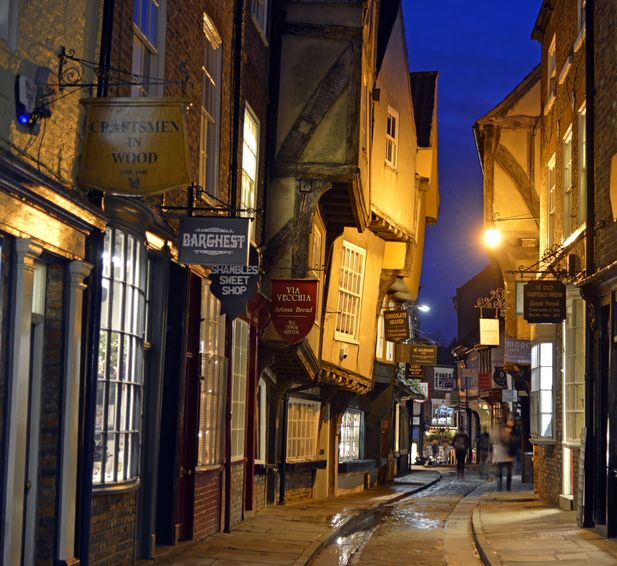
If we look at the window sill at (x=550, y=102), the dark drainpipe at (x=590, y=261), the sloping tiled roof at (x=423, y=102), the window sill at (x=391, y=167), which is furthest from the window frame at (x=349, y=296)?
the sloping tiled roof at (x=423, y=102)

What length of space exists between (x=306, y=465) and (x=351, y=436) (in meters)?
6.16

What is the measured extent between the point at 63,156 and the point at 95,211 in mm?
637

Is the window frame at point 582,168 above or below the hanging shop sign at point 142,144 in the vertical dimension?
above

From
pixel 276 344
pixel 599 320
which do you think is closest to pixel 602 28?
pixel 599 320

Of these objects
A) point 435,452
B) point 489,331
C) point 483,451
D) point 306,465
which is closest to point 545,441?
point 306,465

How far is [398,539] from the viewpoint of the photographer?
42.7 ft

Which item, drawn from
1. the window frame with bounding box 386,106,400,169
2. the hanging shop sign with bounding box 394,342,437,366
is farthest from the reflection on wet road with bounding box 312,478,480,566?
the hanging shop sign with bounding box 394,342,437,366

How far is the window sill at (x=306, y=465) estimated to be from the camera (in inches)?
701

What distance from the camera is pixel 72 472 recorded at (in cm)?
727

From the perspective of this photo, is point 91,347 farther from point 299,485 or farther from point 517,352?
point 517,352

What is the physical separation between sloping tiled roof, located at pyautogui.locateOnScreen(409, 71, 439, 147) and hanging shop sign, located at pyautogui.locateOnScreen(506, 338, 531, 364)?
8.68 meters

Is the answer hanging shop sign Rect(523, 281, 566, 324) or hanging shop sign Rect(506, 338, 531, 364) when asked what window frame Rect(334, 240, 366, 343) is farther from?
hanging shop sign Rect(523, 281, 566, 324)

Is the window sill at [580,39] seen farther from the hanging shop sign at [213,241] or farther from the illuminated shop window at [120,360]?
the illuminated shop window at [120,360]

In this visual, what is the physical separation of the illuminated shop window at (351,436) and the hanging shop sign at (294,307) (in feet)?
33.1
